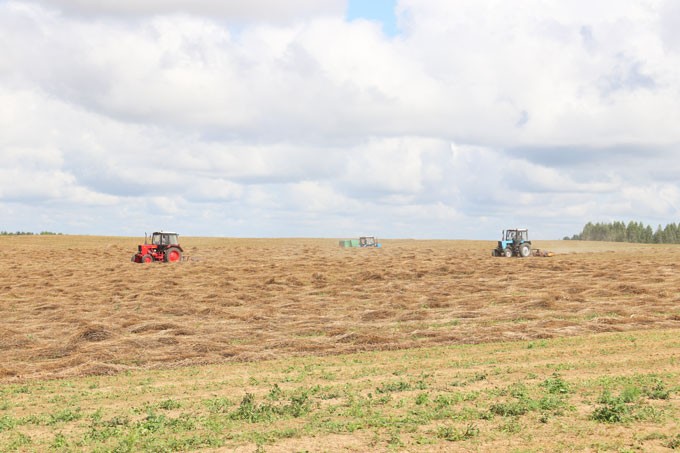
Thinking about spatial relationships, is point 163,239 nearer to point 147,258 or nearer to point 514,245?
point 147,258

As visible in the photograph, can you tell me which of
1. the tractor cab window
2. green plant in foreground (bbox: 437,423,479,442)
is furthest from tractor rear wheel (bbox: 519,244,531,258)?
green plant in foreground (bbox: 437,423,479,442)

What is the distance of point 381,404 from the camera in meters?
11.6

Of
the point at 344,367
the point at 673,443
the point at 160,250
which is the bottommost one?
the point at 344,367

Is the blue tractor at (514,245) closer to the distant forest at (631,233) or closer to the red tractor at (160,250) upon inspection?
the red tractor at (160,250)

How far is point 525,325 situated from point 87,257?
52.5 metres

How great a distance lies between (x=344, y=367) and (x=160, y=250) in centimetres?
4023

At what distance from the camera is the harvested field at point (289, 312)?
18422mm

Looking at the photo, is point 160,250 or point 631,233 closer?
point 160,250

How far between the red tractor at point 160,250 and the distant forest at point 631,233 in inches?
4963

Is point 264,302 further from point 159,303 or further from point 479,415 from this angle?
point 479,415

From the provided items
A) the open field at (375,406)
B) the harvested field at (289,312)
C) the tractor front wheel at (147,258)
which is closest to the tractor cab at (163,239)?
the tractor front wheel at (147,258)

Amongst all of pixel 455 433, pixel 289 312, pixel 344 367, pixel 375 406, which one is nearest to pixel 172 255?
pixel 289 312

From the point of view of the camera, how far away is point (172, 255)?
174 ft

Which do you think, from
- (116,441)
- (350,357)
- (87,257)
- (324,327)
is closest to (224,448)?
(116,441)
